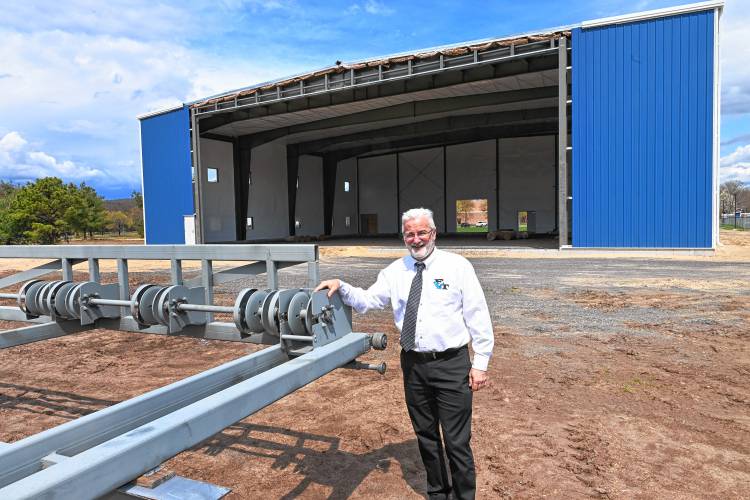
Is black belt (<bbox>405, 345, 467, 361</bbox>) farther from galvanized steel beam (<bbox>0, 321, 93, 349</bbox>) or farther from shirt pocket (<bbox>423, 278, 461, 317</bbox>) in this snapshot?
galvanized steel beam (<bbox>0, 321, 93, 349</bbox>)

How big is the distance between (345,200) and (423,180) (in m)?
7.03

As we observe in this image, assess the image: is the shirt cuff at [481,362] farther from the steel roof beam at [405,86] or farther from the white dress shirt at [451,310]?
the steel roof beam at [405,86]

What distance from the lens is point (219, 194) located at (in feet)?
111

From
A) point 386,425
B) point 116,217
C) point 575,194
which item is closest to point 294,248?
point 386,425

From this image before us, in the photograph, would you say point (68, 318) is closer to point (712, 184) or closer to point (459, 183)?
point (712, 184)

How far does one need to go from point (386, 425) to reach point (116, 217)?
69.8 m

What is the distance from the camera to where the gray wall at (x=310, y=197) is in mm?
40594

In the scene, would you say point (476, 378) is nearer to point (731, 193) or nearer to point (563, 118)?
point (563, 118)

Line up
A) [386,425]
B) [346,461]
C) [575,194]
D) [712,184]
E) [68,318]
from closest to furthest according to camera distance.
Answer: [346,461], [68,318], [386,425], [712,184], [575,194]

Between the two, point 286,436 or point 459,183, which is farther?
point 459,183

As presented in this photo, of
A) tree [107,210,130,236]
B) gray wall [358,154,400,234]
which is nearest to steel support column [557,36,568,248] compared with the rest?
gray wall [358,154,400,234]

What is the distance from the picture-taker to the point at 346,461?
391 centimetres

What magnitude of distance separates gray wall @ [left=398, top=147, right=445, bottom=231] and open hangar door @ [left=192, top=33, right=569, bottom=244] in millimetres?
88

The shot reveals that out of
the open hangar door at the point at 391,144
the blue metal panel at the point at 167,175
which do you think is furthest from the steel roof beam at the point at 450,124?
the blue metal panel at the point at 167,175
